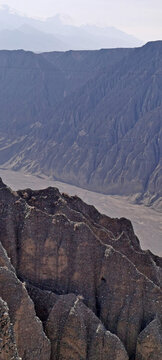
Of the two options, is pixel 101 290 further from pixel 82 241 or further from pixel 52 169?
pixel 52 169

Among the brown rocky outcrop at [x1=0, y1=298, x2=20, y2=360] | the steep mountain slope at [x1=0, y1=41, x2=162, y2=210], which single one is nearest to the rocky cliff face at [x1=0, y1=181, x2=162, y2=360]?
the brown rocky outcrop at [x1=0, y1=298, x2=20, y2=360]

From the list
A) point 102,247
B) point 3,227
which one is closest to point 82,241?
point 102,247

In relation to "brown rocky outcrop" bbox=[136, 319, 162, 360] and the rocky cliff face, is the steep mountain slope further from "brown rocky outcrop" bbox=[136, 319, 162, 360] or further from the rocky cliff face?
"brown rocky outcrop" bbox=[136, 319, 162, 360]

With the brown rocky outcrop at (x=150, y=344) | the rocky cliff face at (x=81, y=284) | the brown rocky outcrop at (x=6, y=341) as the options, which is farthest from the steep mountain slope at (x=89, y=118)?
the brown rocky outcrop at (x=6, y=341)

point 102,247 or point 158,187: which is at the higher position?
point 102,247

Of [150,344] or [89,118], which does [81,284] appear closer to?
[150,344]

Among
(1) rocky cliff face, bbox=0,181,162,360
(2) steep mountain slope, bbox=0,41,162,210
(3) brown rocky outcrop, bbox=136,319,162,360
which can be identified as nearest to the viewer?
(1) rocky cliff face, bbox=0,181,162,360

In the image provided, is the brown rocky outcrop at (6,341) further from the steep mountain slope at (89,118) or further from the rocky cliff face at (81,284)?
the steep mountain slope at (89,118)
